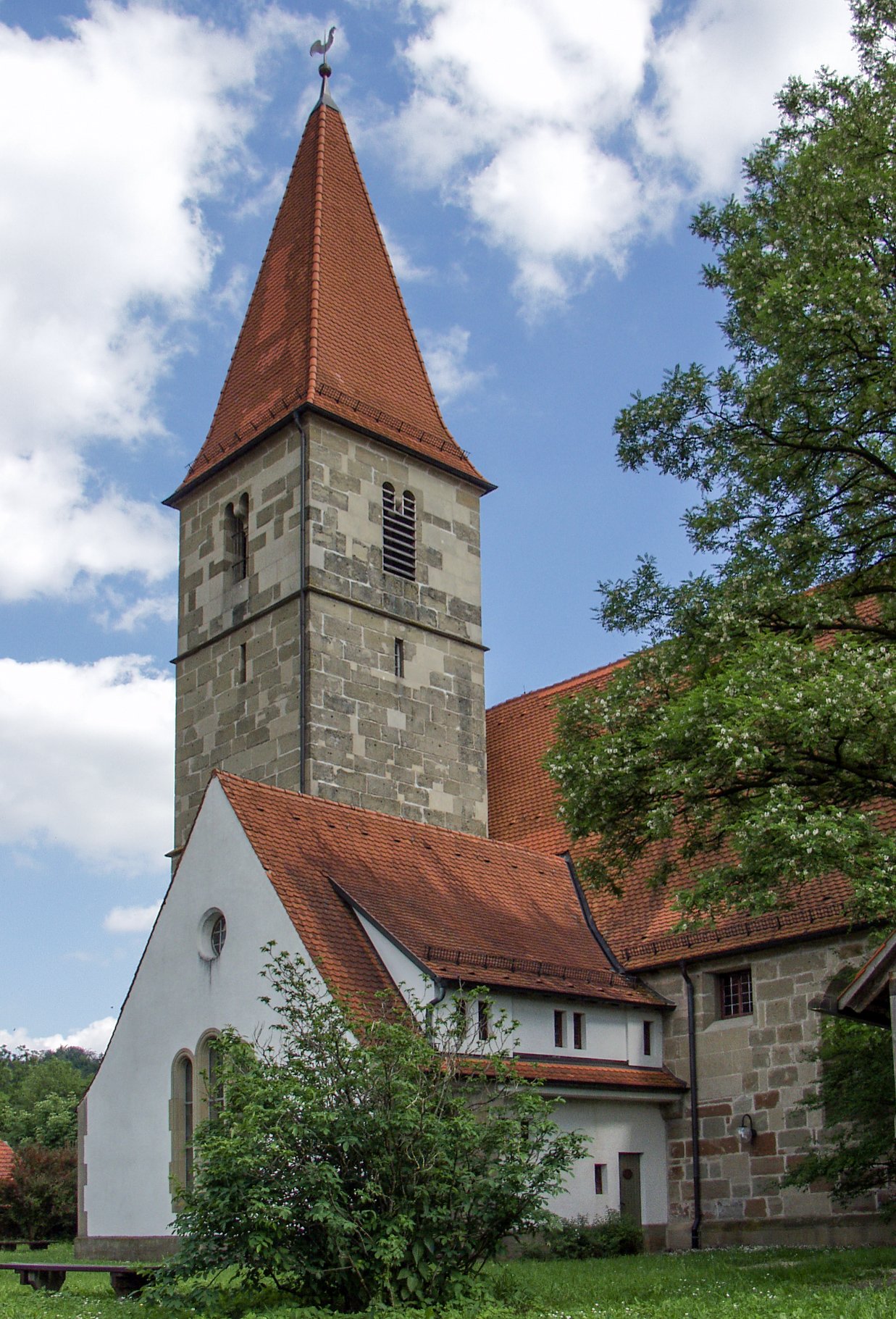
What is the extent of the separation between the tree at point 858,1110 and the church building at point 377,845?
106 centimetres

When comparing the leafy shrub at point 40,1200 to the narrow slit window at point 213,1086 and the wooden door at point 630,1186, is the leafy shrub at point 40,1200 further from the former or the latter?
the wooden door at point 630,1186

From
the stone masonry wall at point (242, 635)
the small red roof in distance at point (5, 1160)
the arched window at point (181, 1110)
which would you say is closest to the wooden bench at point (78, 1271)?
the arched window at point (181, 1110)

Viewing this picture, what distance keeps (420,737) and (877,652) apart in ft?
41.7


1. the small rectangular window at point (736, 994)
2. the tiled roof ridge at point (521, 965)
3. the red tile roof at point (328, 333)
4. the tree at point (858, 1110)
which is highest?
the red tile roof at point (328, 333)

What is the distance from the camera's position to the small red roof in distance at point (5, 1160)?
95.0ft

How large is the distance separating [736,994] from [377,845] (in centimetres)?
555

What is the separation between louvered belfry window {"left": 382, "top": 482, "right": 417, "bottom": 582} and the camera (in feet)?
85.4

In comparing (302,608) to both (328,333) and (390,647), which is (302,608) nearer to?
(390,647)

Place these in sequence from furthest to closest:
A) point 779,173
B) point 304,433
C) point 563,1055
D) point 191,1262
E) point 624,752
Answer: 1. point 304,433
2. point 563,1055
3. point 779,173
4. point 624,752
5. point 191,1262

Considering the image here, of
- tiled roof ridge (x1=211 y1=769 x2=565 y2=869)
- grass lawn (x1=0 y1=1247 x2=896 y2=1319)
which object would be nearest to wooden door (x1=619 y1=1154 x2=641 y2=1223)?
grass lawn (x1=0 y1=1247 x2=896 y2=1319)

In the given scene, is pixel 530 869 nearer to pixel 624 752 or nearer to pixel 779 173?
pixel 624 752

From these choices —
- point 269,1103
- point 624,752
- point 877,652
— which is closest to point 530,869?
point 624,752

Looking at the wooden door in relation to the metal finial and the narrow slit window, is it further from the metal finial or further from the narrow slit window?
the metal finial

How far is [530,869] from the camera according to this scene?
22.6 metres
